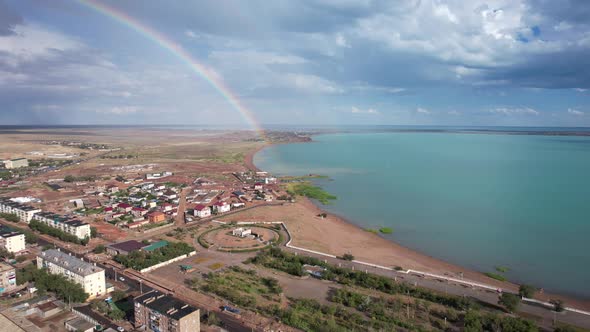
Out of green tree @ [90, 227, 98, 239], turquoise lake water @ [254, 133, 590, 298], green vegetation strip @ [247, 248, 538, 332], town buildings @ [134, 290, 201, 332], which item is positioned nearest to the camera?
town buildings @ [134, 290, 201, 332]

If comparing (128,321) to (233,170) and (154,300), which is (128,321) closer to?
(154,300)

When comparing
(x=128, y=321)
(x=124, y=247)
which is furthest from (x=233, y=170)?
(x=128, y=321)

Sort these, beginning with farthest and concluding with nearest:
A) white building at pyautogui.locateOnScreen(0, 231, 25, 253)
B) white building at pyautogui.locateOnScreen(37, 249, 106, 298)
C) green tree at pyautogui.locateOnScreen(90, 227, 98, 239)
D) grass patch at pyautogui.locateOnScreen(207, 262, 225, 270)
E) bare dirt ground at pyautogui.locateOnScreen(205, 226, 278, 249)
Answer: green tree at pyautogui.locateOnScreen(90, 227, 98, 239) < bare dirt ground at pyautogui.locateOnScreen(205, 226, 278, 249) < white building at pyautogui.locateOnScreen(0, 231, 25, 253) < grass patch at pyautogui.locateOnScreen(207, 262, 225, 270) < white building at pyautogui.locateOnScreen(37, 249, 106, 298)

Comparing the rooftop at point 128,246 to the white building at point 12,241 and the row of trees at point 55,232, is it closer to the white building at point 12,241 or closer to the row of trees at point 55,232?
the row of trees at point 55,232

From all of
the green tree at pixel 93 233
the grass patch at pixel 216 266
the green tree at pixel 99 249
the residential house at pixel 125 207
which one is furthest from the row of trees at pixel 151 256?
the residential house at pixel 125 207

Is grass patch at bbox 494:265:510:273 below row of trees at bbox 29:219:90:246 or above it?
below

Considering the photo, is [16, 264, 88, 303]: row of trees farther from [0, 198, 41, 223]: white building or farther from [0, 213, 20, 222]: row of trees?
[0, 213, 20, 222]: row of trees

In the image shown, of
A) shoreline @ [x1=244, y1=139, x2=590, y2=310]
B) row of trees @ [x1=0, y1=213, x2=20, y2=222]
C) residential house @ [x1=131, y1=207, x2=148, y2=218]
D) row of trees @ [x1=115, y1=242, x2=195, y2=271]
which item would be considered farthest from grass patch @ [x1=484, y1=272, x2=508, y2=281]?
row of trees @ [x1=0, y1=213, x2=20, y2=222]
